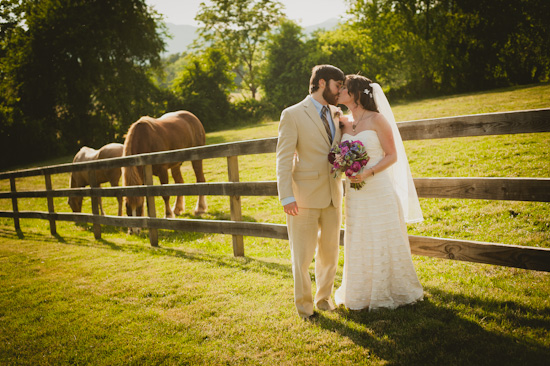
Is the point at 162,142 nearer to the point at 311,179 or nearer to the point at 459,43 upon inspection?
the point at 311,179

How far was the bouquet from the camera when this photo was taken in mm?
3074

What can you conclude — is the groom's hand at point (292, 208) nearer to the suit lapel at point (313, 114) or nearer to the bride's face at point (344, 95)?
the suit lapel at point (313, 114)

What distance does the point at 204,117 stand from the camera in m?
30.0

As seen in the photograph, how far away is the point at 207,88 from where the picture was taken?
101 ft

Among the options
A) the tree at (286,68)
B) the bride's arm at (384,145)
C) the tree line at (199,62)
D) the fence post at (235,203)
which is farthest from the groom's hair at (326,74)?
the tree at (286,68)

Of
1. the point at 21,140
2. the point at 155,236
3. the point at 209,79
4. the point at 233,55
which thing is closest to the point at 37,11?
the point at 21,140

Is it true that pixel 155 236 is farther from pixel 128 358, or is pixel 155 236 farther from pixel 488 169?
pixel 488 169

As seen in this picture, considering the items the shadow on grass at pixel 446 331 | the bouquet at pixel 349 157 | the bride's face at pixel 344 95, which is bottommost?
the shadow on grass at pixel 446 331

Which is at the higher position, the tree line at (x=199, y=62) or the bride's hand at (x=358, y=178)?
the tree line at (x=199, y=62)

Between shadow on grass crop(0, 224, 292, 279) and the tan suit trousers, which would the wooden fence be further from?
the tan suit trousers

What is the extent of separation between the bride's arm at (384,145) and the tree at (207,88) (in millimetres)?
27543

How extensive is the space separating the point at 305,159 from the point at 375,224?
2.79ft

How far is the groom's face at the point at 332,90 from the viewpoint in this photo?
10.8 feet

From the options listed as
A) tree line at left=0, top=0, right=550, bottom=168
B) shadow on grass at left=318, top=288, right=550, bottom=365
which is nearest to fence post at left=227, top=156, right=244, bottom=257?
shadow on grass at left=318, top=288, right=550, bottom=365
